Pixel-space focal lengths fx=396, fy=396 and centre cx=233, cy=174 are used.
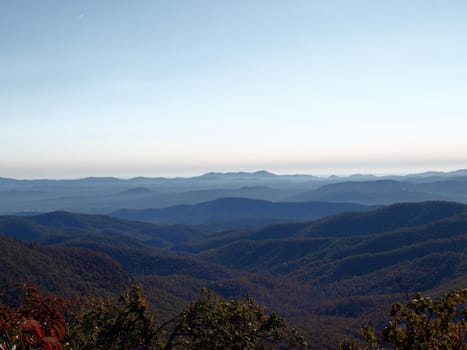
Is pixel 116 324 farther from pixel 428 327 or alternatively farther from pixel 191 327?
pixel 428 327

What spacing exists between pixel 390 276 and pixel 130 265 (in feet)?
309

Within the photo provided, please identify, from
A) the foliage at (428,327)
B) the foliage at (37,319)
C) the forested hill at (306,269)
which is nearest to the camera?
the foliage at (37,319)

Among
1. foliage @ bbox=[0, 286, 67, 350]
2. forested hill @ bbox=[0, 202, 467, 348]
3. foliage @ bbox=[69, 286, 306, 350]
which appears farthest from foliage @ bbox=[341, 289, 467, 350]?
forested hill @ bbox=[0, 202, 467, 348]

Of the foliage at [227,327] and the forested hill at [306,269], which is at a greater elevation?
the foliage at [227,327]

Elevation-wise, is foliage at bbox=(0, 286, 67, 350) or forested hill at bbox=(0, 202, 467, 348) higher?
A: foliage at bbox=(0, 286, 67, 350)

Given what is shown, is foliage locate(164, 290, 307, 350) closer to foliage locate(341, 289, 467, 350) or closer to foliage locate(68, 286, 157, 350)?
Result: foliage locate(68, 286, 157, 350)

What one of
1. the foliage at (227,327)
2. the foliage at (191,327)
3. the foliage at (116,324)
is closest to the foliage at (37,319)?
the foliage at (191,327)

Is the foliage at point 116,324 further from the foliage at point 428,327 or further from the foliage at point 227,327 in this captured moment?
the foliage at point 428,327

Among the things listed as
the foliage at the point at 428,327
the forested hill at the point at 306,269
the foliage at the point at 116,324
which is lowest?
the forested hill at the point at 306,269

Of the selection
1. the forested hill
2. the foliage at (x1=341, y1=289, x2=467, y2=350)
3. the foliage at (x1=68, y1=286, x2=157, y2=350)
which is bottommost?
the forested hill

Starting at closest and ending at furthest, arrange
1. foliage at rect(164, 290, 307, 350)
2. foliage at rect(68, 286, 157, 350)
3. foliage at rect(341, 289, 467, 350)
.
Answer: foliage at rect(341, 289, 467, 350) < foliage at rect(164, 290, 307, 350) < foliage at rect(68, 286, 157, 350)

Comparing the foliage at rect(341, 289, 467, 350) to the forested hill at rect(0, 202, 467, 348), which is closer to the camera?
the foliage at rect(341, 289, 467, 350)

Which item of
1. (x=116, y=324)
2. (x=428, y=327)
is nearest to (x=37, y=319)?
(x=116, y=324)

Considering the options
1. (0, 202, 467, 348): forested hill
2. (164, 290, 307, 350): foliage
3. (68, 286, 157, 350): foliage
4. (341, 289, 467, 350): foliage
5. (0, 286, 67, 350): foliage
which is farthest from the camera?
(0, 202, 467, 348): forested hill
